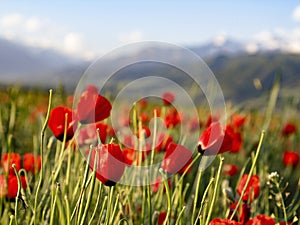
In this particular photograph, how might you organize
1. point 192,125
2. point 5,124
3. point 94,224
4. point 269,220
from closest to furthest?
point 269,220, point 94,224, point 5,124, point 192,125

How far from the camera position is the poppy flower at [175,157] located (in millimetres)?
1067

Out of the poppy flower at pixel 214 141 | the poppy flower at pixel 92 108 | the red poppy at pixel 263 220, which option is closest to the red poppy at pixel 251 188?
the poppy flower at pixel 214 141

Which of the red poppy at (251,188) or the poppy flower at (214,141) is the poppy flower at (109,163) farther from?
the red poppy at (251,188)

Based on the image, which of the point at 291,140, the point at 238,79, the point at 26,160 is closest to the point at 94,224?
the point at 26,160

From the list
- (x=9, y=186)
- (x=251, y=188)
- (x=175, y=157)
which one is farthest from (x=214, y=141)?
(x=9, y=186)

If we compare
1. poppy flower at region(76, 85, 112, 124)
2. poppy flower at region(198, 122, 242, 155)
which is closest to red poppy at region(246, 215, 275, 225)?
poppy flower at region(198, 122, 242, 155)

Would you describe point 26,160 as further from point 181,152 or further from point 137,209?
point 181,152

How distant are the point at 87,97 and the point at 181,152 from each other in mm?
287

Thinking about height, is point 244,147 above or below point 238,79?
below

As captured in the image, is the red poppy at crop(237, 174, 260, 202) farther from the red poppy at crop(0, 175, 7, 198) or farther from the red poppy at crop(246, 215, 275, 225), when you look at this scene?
the red poppy at crop(0, 175, 7, 198)

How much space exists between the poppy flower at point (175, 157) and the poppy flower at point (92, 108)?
0.19m

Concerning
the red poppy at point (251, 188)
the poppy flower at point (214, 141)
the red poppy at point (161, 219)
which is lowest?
the red poppy at point (161, 219)

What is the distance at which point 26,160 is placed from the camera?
1.47 meters

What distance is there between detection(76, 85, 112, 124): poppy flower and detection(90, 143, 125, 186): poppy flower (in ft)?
0.77
